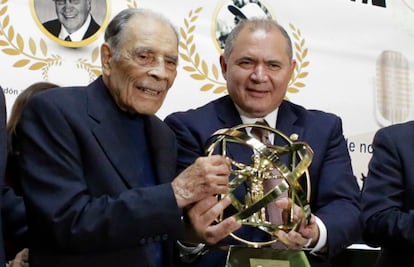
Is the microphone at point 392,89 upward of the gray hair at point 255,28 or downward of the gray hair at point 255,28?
downward

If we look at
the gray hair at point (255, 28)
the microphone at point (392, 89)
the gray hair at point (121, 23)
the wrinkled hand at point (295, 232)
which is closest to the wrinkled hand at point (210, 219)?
the wrinkled hand at point (295, 232)

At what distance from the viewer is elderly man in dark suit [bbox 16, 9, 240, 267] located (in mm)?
1408

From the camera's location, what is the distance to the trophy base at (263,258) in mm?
1416

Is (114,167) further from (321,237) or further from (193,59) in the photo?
(193,59)

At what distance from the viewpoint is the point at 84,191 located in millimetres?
1449

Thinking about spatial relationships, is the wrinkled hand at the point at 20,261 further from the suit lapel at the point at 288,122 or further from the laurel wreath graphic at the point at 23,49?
the suit lapel at the point at 288,122

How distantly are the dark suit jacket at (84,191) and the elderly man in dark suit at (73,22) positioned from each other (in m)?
0.90

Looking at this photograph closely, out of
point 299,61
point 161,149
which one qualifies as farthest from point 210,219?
point 299,61

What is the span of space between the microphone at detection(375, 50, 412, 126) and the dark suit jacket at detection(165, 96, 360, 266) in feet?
4.37

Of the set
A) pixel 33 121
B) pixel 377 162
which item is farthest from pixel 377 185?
pixel 33 121

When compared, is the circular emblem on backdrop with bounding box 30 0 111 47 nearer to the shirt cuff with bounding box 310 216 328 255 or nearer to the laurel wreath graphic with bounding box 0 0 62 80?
the laurel wreath graphic with bounding box 0 0 62 80

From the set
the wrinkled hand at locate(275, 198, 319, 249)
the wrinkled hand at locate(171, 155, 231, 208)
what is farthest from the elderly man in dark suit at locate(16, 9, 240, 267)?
the wrinkled hand at locate(275, 198, 319, 249)

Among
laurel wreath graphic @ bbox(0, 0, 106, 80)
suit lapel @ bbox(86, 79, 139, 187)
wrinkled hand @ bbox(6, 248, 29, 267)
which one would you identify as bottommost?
wrinkled hand @ bbox(6, 248, 29, 267)

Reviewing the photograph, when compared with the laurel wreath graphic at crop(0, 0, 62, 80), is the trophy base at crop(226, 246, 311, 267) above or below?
below
